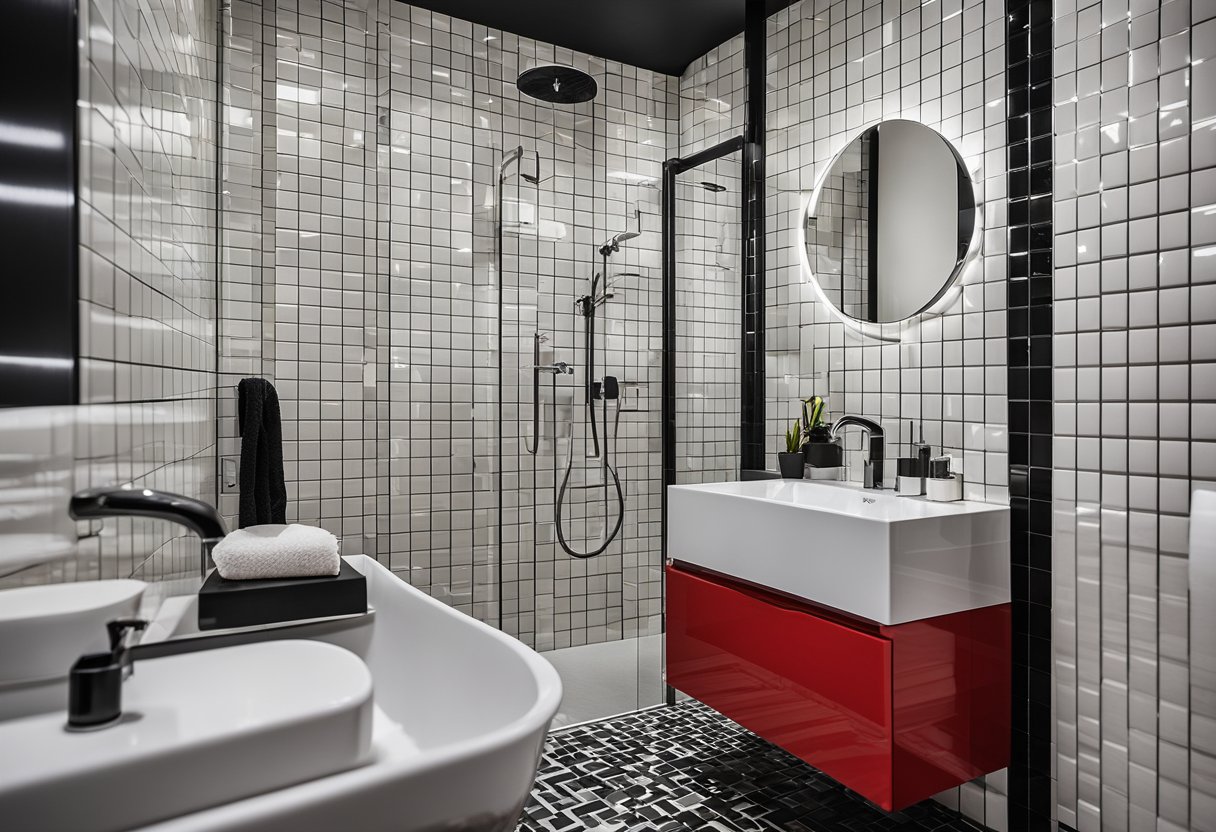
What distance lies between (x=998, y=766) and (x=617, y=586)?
1318 millimetres

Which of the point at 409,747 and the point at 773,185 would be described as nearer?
the point at 409,747

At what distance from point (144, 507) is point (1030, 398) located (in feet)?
6.56

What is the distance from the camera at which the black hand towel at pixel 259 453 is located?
156 centimetres

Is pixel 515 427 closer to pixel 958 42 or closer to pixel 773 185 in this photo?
pixel 773 185

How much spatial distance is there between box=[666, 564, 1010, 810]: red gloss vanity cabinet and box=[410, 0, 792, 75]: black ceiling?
2295 mm

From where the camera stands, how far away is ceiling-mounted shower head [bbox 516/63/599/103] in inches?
95.0

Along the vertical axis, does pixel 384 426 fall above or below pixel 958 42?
below

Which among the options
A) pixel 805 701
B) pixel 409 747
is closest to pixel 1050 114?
pixel 805 701

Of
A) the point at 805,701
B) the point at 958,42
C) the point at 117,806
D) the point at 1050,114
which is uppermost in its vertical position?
the point at 958,42

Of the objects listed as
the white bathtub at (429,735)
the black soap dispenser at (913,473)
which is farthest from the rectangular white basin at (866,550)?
the white bathtub at (429,735)

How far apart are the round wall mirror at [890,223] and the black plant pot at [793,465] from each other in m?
0.52

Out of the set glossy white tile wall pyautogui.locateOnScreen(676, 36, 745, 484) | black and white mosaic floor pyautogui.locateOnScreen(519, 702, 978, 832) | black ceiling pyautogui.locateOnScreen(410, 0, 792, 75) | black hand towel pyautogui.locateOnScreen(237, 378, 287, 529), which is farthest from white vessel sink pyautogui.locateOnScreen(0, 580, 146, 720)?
black ceiling pyautogui.locateOnScreen(410, 0, 792, 75)

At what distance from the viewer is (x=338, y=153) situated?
6.69ft

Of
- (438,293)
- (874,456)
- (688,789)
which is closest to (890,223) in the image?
(874,456)
